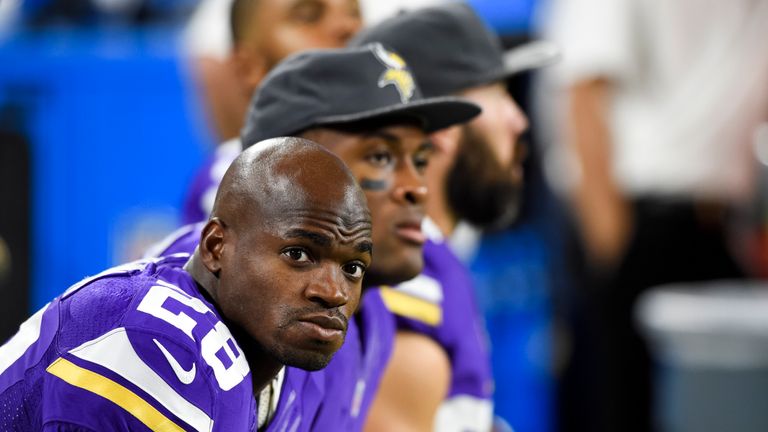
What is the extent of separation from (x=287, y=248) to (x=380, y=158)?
61 centimetres

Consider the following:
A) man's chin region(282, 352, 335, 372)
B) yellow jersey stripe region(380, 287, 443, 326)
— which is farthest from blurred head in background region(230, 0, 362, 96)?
man's chin region(282, 352, 335, 372)

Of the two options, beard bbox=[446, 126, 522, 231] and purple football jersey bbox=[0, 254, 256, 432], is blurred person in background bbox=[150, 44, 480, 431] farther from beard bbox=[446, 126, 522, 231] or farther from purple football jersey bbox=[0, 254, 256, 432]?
beard bbox=[446, 126, 522, 231]

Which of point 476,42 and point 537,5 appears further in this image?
point 537,5

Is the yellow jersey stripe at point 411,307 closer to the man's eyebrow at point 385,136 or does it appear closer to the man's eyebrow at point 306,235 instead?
the man's eyebrow at point 385,136

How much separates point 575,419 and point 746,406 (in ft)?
2.29

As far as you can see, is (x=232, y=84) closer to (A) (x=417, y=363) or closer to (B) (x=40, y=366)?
Result: (A) (x=417, y=363)

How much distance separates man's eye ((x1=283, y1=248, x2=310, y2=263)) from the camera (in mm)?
1549

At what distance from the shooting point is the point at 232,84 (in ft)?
10.9

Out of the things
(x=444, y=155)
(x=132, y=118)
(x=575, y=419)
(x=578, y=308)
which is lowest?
(x=575, y=419)

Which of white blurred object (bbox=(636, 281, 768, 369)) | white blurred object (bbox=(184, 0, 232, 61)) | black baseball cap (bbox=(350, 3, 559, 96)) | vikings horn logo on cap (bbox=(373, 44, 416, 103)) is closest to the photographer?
vikings horn logo on cap (bbox=(373, 44, 416, 103))

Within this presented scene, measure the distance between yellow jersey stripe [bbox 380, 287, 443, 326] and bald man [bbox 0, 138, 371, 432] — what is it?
0.87m

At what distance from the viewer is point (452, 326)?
8.77ft

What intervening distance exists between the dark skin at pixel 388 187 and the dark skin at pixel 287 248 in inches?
18.5

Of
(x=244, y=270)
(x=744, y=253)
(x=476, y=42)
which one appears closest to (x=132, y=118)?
(x=476, y=42)
